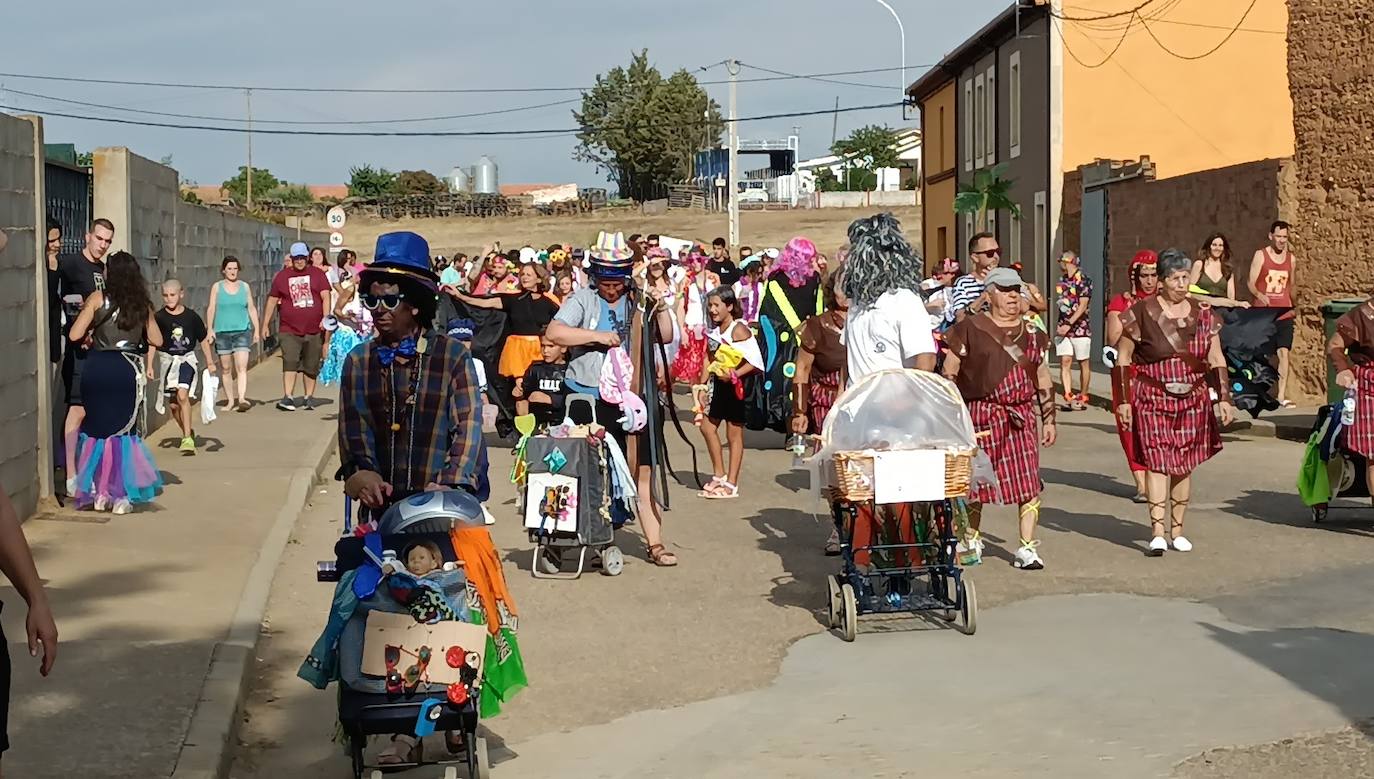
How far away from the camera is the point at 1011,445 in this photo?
10375 mm

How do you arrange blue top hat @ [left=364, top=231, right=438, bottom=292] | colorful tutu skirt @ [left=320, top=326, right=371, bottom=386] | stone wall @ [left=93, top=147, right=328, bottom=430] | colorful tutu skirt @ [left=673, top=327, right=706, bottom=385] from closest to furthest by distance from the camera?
blue top hat @ [left=364, top=231, right=438, bottom=292] → stone wall @ [left=93, top=147, right=328, bottom=430] → colorful tutu skirt @ [left=673, top=327, right=706, bottom=385] → colorful tutu skirt @ [left=320, top=326, right=371, bottom=386]

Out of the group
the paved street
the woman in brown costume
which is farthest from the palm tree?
the woman in brown costume

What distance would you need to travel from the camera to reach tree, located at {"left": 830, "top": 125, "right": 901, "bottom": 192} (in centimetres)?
11844

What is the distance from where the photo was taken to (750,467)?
1591cm

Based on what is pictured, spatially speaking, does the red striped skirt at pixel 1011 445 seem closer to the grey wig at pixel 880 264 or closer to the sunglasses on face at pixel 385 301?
the grey wig at pixel 880 264

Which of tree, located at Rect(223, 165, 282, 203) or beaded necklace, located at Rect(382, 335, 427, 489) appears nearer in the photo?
beaded necklace, located at Rect(382, 335, 427, 489)

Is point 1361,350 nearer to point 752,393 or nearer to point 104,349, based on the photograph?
point 752,393

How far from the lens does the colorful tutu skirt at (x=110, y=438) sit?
12406 millimetres

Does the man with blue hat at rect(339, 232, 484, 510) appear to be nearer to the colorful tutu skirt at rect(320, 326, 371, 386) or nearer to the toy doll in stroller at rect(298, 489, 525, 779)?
the toy doll in stroller at rect(298, 489, 525, 779)

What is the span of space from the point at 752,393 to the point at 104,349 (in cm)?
506

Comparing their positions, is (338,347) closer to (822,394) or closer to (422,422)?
(822,394)

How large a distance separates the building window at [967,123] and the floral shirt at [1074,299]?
1989 centimetres

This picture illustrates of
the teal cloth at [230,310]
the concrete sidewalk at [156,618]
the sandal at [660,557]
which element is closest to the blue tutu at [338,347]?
the teal cloth at [230,310]

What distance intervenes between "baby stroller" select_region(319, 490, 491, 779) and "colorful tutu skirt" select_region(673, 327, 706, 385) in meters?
13.1
